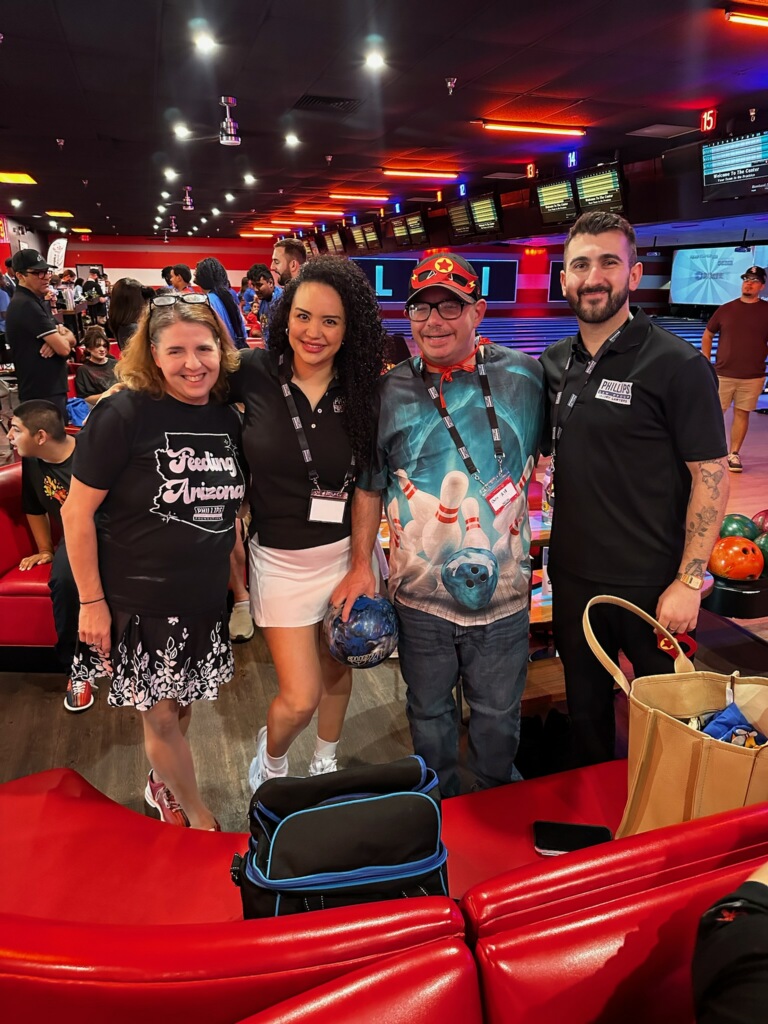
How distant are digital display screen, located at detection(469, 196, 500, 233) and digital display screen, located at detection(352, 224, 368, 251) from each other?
5410 millimetres

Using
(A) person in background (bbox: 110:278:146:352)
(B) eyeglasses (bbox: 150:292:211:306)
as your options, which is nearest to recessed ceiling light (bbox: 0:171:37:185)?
(A) person in background (bbox: 110:278:146:352)

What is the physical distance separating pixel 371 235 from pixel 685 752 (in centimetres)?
1516

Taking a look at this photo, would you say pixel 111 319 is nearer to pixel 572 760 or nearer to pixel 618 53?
pixel 572 760

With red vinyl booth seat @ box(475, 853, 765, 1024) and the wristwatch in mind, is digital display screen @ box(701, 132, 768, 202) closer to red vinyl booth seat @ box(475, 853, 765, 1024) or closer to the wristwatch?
the wristwatch

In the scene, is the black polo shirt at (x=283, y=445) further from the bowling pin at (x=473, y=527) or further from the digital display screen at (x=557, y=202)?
the digital display screen at (x=557, y=202)

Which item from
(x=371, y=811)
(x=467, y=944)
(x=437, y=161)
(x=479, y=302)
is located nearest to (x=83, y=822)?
(x=371, y=811)

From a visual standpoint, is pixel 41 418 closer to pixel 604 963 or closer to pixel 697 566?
pixel 697 566

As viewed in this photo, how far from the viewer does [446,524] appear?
5.71 ft

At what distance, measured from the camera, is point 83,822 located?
1785mm

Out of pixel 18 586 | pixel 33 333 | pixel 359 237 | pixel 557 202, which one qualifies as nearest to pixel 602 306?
pixel 18 586

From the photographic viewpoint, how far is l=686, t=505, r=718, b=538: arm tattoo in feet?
→ 5.56

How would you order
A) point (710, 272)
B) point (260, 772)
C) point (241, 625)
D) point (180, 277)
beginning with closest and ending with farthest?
point (260, 772), point (241, 625), point (180, 277), point (710, 272)

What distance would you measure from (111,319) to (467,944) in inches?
153

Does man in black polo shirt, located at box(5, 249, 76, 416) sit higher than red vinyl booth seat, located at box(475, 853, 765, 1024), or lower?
higher
